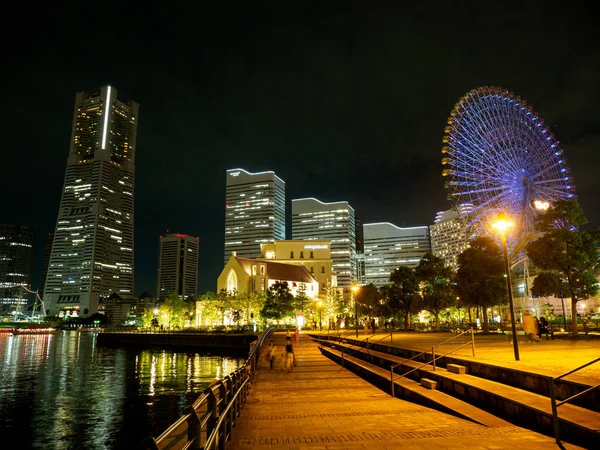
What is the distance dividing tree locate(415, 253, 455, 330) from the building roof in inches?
2211

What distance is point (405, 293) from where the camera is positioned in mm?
68062

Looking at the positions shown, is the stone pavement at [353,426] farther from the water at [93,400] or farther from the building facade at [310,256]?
the building facade at [310,256]

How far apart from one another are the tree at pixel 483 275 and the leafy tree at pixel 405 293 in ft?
62.3

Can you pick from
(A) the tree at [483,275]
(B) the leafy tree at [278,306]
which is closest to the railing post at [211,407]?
(A) the tree at [483,275]

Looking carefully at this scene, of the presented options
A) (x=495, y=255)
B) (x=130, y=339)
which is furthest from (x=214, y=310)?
(x=495, y=255)

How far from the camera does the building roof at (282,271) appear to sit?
115062mm

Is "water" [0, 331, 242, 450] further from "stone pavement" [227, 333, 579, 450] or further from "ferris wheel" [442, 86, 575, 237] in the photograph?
"ferris wheel" [442, 86, 575, 237]

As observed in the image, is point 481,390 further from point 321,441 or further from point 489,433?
point 321,441

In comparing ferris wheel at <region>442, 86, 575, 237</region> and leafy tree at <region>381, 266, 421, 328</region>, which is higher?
ferris wheel at <region>442, 86, 575, 237</region>

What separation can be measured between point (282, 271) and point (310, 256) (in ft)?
73.3

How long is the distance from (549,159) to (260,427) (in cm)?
5146

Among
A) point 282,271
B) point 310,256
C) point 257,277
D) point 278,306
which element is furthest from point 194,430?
point 310,256

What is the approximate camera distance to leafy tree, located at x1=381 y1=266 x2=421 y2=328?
6706 cm

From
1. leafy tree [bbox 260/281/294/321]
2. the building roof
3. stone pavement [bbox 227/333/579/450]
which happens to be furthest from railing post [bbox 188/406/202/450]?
the building roof
